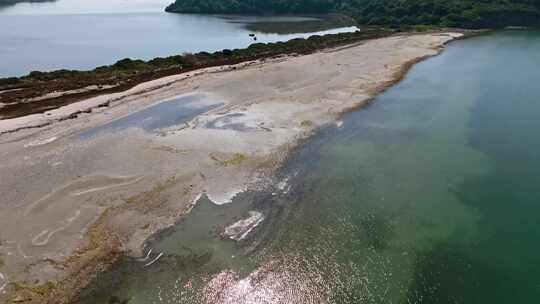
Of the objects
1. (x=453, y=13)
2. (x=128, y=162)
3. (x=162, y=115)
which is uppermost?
(x=453, y=13)

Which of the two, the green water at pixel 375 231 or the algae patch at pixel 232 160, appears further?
the algae patch at pixel 232 160

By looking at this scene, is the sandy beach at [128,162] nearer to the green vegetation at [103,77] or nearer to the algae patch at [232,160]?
the algae patch at [232,160]

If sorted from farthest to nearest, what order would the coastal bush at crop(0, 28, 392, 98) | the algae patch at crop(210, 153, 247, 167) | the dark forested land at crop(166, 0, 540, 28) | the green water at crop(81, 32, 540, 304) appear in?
the dark forested land at crop(166, 0, 540, 28), the coastal bush at crop(0, 28, 392, 98), the algae patch at crop(210, 153, 247, 167), the green water at crop(81, 32, 540, 304)

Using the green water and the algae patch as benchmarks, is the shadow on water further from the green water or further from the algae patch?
the green water

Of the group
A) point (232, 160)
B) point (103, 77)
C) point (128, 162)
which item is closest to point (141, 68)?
point (103, 77)

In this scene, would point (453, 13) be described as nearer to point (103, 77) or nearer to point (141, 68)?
point (141, 68)

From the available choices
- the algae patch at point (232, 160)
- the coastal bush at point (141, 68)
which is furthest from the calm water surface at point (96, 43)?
the algae patch at point (232, 160)

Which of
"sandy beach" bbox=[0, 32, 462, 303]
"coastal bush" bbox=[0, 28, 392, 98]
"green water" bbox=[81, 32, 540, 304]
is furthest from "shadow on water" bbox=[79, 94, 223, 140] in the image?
"green water" bbox=[81, 32, 540, 304]
